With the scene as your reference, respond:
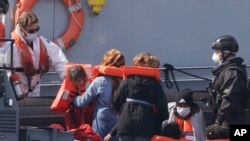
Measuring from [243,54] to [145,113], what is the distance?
9.38 ft

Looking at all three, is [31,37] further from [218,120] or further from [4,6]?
[218,120]

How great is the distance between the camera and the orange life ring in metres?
12.0

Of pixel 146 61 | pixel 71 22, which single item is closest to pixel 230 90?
pixel 146 61

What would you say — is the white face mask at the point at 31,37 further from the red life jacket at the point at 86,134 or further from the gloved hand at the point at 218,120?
the gloved hand at the point at 218,120

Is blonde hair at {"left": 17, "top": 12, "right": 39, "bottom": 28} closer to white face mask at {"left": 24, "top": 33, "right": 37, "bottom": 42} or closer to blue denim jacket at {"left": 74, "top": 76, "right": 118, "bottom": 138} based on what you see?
white face mask at {"left": 24, "top": 33, "right": 37, "bottom": 42}

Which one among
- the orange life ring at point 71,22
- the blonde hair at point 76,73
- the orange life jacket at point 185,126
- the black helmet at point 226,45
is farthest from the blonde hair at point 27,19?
the black helmet at point 226,45

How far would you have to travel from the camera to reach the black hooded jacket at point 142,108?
1020 centimetres

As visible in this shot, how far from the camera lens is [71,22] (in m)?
12.1

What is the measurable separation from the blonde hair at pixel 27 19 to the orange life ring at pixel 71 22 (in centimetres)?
85

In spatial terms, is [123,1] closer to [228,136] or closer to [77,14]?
[77,14]

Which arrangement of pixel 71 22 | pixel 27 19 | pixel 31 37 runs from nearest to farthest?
pixel 27 19 < pixel 31 37 < pixel 71 22

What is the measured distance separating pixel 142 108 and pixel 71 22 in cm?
220

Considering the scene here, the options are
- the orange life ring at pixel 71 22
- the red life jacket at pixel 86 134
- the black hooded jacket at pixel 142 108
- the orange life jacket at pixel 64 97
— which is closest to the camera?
the black hooded jacket at pixel 142 108

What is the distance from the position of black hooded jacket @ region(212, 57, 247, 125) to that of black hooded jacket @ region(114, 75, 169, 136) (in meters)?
0.81
